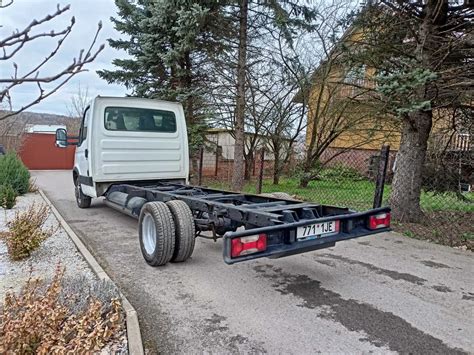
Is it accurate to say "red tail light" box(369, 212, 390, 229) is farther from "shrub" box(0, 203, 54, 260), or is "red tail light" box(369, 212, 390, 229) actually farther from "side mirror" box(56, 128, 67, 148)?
"side mirror" box(56, 128, 67, 148)

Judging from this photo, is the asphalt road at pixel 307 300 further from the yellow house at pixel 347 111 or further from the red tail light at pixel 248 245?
the yellow house at pixel 347 111

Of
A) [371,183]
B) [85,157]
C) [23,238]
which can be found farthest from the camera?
[371,183]

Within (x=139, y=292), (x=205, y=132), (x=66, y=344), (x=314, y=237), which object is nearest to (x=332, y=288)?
(x=314, y=237)

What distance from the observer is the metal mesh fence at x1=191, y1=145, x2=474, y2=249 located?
22.3 ft

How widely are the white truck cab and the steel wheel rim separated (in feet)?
8.55

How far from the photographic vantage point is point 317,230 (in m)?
3.57

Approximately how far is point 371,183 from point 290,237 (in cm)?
1030

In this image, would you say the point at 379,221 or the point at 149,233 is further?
the point at 149,233

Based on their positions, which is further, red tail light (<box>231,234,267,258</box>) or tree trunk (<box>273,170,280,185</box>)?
tree trunk (<box>273,170,280,185</box>)

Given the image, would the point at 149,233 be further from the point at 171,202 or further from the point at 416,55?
the point at 416,55

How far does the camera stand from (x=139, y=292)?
3699mm

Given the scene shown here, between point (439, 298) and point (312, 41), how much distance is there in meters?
10.8

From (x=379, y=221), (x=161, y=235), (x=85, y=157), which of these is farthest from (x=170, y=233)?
(x=85, y=157)

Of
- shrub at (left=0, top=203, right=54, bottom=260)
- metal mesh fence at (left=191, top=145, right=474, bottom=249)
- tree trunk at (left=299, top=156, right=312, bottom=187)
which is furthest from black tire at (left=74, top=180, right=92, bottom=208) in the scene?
tree trunk at (left=299, top=156, right=312, bottom=187)
